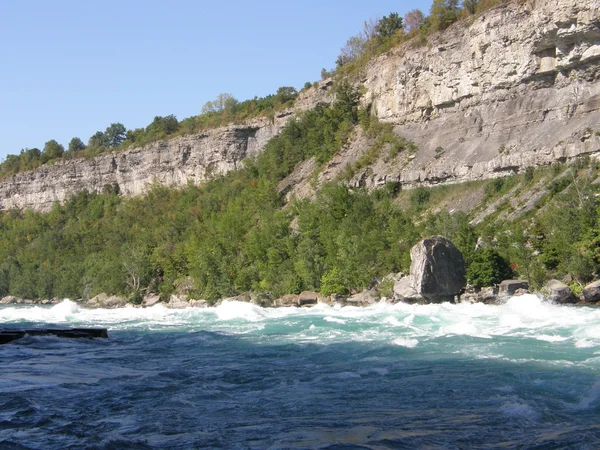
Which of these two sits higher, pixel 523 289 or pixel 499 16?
pixel 499 16

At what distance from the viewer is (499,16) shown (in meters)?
60.4

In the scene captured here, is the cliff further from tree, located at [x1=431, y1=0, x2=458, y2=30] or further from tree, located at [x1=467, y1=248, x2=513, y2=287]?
tree, located at [x1=467, y1=248, x2=513, y2=287]

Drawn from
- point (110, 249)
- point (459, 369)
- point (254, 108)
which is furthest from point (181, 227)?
point (459, 369)

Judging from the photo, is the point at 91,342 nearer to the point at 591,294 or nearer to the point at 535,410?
the point at 535,410

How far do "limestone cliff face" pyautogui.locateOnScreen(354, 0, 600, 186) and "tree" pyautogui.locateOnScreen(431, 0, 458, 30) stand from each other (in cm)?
181

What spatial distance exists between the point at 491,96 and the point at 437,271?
2660cm

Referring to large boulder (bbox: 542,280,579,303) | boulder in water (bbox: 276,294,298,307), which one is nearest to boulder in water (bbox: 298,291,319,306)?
boulder in water (bbox: 276,294,298,307)

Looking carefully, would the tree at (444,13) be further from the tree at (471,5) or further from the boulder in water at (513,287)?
the boulder in water at (513,287)

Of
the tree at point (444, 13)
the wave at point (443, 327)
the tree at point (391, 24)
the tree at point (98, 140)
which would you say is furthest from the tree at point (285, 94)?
the wave at point (443, 327)

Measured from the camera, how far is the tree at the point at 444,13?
6838 centimetres

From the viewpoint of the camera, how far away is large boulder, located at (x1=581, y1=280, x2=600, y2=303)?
34.1 metres

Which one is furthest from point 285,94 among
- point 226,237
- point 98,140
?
point 98,140

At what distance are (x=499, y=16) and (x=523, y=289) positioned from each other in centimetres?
3212

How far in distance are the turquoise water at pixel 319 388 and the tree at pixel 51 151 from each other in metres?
108
